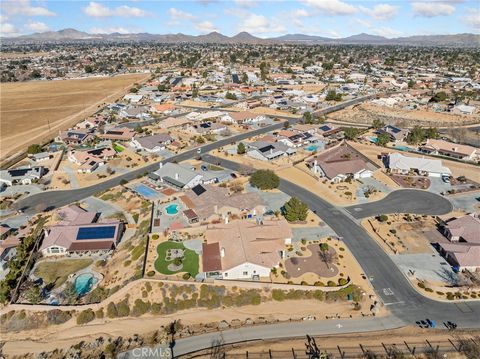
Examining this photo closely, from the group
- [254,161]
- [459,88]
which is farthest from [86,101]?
[459,88]

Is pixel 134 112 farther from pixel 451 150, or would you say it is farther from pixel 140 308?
pixel 451 150

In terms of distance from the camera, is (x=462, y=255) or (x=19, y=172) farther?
(x=19, y=172)

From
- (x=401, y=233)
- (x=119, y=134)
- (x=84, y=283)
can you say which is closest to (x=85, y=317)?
(x=84, y=283)

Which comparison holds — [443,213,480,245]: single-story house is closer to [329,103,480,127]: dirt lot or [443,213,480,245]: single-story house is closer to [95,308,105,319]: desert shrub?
[95,308,105,319]: desert shrub

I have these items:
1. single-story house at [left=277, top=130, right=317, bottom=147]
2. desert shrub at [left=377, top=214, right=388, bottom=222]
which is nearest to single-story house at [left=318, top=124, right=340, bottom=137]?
single-story house at [left=277, top=130, right=317, bottom=147]

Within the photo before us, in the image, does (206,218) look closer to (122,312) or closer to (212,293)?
(212,293)

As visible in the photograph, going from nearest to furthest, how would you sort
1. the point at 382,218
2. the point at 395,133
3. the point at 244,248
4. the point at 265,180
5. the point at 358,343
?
the point at 358,343 → the point at 244,248 → the point at 382,218 → the point at 265,180 → the point at 395,133

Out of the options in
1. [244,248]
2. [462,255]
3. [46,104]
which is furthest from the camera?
[46,104]
